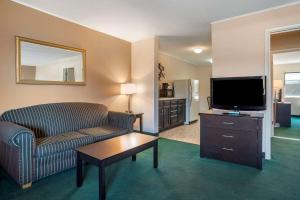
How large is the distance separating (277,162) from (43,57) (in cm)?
416

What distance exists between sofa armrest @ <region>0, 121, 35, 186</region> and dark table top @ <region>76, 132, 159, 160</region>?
1.75 ft

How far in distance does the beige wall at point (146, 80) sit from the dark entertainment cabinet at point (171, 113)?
1.57ft

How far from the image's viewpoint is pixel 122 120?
10.7 ft

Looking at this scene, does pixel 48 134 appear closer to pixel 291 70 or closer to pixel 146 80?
pixel 146 80

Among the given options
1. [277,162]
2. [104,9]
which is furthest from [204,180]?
[104,9]

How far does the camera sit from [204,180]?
7.24 feet

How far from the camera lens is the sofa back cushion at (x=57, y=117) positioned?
2524 millimetres

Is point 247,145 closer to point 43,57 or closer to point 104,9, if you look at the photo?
point 104,9

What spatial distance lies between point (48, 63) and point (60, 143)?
1539 mm

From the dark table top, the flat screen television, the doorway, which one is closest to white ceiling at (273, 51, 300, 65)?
the doorway

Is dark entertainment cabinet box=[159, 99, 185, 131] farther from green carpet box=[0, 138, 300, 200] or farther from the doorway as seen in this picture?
the doorway

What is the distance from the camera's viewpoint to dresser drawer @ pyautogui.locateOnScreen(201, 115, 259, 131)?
255 cm

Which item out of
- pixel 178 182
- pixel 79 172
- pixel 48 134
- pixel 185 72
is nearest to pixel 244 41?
pixel 178 182

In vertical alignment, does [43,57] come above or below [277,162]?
above
